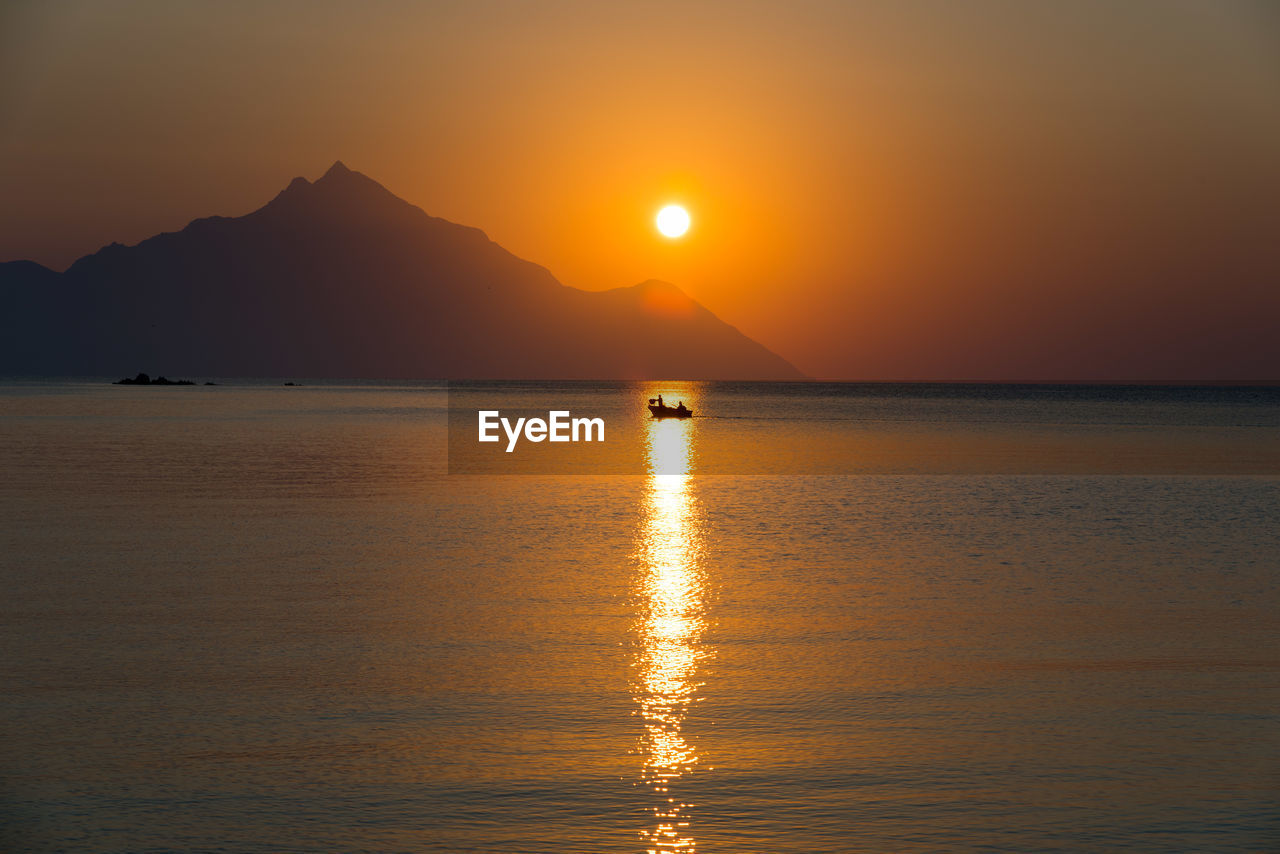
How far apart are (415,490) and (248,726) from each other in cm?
2599

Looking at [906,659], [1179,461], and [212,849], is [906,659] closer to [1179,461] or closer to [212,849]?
[212,849]

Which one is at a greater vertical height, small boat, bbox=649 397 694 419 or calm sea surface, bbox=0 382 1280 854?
small boat, bbox=649 397 694 419

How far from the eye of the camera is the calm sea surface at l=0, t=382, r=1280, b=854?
383 inches

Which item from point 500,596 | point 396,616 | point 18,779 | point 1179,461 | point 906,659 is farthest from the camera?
point 1179,461

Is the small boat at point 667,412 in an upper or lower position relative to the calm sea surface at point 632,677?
upper

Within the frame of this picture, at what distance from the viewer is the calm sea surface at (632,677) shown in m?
9.73

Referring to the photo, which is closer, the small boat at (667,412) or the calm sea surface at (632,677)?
the calm sea surface at (632,677)

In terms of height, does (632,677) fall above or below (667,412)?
below

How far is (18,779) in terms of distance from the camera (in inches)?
413

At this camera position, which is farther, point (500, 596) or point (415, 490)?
point (415, 490)

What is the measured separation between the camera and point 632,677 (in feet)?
45.6

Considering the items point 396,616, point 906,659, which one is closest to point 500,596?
point 396,616

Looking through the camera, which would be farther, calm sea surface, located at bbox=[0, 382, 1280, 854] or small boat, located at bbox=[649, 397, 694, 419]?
small boat, located at bbox=[649, 397, 694, 419]

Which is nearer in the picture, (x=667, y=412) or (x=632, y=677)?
(x=632, y=677)
